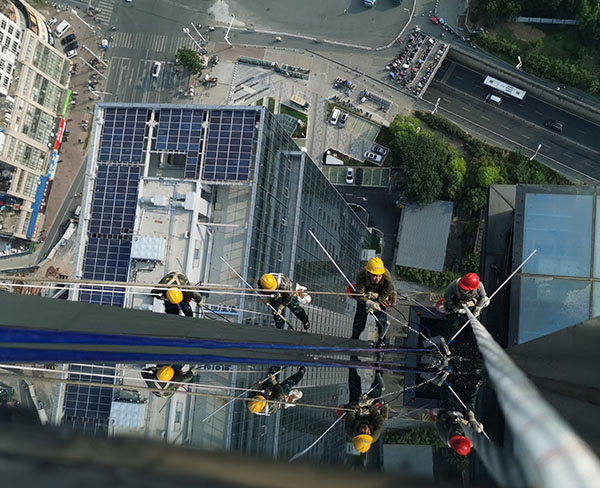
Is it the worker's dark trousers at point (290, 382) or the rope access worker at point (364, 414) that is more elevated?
the worker's dark trousers at point (290, 382)

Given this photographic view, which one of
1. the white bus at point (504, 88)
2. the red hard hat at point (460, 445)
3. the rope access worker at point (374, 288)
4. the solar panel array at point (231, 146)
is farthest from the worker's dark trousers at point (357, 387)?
the white bus at point (504, 88)

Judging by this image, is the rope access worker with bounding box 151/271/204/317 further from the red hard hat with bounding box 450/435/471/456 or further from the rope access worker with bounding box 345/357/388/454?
the red hard hat with bounding box 450/435/471/456

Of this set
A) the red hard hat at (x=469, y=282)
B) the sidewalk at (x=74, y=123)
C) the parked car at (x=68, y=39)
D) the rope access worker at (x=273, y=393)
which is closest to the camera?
the rope access worker at (x=273, y=393)

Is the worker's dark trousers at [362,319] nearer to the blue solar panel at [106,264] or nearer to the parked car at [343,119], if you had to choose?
the blue solar panel at [106,264]

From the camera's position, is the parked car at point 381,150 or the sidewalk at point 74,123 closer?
the parked car at point 381,150

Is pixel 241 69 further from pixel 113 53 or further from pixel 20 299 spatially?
pixel 20 299

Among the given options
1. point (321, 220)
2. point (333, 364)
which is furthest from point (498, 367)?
point (321, 220)

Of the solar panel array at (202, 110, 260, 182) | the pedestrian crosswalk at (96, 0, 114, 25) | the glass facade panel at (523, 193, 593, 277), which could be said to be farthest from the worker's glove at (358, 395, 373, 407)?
the pedestrian crosswalk at (96, 0, 114, 25)

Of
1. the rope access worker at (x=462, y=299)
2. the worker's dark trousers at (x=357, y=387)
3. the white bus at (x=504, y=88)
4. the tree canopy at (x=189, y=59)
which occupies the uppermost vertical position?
the tree canopy at (x=189, y=59)

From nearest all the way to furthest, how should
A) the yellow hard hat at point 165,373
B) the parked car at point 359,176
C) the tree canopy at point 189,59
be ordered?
the yellow hard hat at point 165,373 → the parked car at point 359,176 → the tree canopy at point 189,59
